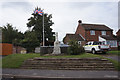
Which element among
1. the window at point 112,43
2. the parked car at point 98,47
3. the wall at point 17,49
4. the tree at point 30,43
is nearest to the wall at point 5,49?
the wall at point 17,49

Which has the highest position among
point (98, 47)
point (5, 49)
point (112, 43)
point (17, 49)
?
point (112, 43)

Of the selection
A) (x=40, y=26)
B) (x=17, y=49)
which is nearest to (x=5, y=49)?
(x=17, y=49)

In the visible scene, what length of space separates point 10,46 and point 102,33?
21.6 metres

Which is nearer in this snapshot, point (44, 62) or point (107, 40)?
point (44, 62)

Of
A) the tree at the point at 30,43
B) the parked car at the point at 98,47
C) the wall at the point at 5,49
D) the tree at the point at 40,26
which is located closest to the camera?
the parked car at the point at 98,47

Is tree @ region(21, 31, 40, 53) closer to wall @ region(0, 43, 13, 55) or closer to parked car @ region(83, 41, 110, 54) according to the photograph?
wall @ region(0, 43, 13, 55)

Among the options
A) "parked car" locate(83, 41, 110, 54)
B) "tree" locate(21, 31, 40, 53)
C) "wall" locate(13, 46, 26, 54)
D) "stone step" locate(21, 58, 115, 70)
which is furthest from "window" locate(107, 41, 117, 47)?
"wall" locate(13, 46, 26, 54)

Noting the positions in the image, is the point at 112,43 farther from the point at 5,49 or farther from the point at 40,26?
the point at 5,49

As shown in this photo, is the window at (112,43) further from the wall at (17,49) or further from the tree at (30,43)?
the wall at (17,49)

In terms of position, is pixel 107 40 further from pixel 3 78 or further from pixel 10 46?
pixel 3 78

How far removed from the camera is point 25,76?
5758mm

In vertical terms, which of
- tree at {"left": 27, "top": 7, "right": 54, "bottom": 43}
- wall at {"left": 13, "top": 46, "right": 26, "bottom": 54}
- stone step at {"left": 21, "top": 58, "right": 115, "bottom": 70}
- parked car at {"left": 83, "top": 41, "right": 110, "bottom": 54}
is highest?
tree at {"left": 27, "top": 7, "right": 54, "bottom": 43}

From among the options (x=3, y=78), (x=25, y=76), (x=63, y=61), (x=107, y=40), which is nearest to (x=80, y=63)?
(x=63, y=61)

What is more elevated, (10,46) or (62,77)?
(10,46)
